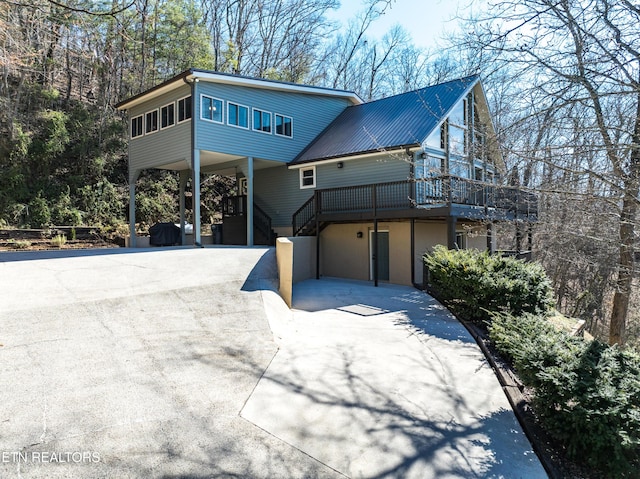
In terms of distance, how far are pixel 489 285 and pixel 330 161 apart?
341 inches

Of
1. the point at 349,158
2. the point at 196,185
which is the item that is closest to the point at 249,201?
the point at 196,185

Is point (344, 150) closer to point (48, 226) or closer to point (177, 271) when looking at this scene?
point (177, 271)

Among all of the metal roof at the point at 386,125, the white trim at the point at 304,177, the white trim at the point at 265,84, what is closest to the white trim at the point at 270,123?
the white trim at the point at 265,84

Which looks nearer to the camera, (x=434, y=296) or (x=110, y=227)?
(x=434, y=296)

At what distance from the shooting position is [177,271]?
738cm

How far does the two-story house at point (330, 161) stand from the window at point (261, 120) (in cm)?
4

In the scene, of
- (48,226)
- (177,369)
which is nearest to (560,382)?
(177,369)

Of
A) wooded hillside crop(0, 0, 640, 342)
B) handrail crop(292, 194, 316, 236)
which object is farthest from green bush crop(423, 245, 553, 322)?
handrail crop(292, 194, 316, 236)

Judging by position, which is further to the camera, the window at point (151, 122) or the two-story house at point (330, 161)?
the window at point (151, 122)

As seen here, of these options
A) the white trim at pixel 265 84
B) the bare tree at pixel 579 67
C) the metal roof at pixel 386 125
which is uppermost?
the white trim at pixel 265 84

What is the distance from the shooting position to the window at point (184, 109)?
530 inches

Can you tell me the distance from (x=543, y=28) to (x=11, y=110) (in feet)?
67.6

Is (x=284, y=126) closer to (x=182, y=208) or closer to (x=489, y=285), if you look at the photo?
(x=182, y=208)

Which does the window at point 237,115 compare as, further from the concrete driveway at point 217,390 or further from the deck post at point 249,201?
the concrete driveway at point 217,390
